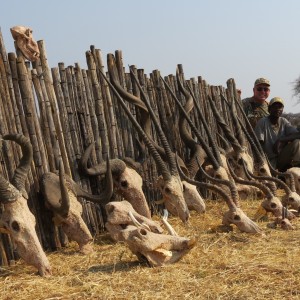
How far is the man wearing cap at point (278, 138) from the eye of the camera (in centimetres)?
999

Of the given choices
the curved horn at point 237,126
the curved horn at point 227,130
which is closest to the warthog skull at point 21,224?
the curved horn at point 227,130

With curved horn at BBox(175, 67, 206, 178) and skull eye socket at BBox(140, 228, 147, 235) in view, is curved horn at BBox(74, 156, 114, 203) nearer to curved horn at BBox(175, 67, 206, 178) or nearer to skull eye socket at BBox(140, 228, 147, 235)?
skull eye socket at BBox(140, 228, 147, 235)

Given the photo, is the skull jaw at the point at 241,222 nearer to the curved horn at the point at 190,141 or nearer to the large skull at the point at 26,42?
the curved horn at the point at 190,141

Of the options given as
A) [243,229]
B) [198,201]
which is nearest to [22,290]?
[243,229]

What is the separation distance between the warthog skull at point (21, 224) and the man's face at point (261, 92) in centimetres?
680

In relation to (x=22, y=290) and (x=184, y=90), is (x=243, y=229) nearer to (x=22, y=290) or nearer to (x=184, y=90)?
(x=22, y=290)

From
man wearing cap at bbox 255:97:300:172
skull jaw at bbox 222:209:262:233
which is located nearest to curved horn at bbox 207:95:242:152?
man wearing cap at bbox 255:97:300:172

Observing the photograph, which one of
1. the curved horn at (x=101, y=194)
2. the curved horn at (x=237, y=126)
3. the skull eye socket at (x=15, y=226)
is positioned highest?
the curved horn at (x=237, y=126)

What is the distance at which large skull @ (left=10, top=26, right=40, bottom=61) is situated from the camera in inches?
253

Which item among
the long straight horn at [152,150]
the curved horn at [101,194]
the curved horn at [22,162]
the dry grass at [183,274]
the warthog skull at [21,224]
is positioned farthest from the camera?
the long straight horn at [152,150]

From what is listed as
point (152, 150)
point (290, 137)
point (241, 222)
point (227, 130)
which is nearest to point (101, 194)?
point (152, 150)

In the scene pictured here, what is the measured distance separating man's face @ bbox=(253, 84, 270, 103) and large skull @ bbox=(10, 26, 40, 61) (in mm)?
5384

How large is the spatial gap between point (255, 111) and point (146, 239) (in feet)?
22.7

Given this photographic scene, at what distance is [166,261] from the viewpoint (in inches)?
190
